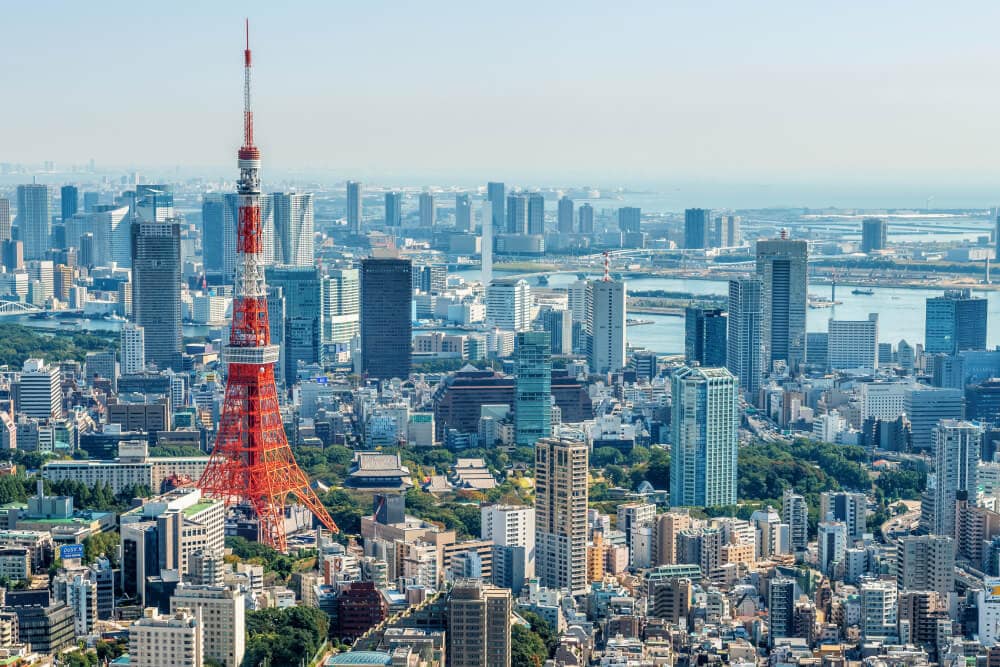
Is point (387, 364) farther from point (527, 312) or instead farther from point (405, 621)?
point (405, 621)

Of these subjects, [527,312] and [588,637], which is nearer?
[588,637]

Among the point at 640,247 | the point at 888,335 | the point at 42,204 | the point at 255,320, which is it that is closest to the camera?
the point at 255,320

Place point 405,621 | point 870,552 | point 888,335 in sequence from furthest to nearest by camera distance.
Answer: point 888,335 → point 870,552 → point 405,621

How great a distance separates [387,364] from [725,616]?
1322 cm

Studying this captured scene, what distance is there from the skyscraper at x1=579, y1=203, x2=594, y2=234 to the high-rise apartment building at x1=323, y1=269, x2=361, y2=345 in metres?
19.8

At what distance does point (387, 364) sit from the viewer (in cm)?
2578

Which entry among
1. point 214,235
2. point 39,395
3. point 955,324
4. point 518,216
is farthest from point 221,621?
point 518,216

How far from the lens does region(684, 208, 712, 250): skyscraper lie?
46.7 meters

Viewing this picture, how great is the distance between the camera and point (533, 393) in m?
20.8

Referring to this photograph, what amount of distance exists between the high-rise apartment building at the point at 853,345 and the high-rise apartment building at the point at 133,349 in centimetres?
861

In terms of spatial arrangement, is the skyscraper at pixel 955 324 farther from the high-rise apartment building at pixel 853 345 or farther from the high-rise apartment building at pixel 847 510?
the high-rise apartment building at pixel 847 510

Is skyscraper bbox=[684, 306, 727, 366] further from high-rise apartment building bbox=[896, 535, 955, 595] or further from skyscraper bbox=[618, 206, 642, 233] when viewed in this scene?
skyscraper bbox=[618, 206, 642, 233]

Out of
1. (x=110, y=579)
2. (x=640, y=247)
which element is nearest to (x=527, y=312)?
(x=640, y=247)

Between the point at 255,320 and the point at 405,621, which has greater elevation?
the point at 255,320
